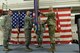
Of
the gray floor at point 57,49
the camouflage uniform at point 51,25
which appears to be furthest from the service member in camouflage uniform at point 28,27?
the camouflage uniform at point 51,25

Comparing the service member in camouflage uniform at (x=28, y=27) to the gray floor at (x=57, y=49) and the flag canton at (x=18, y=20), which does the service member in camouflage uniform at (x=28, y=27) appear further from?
the flag canton at (x=18, y=20)

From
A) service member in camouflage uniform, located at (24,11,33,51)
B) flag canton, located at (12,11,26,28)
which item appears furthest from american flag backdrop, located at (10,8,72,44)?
service member in camouflage uniform, located at (24,11,33,51)

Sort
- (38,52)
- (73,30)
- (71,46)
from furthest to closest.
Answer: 1. (73,30)
2. (71,46)
3. (38,52)

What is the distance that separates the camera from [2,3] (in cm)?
1205

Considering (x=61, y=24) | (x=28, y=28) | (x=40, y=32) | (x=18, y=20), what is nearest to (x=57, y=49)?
(x=40, y=32)

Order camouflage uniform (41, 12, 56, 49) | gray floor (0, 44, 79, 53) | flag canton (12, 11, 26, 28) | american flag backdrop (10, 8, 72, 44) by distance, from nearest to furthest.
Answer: camouflage uniform (41, 12, 56, 49) < gray floor (0, 44, 79, 53) < american flag backdrop (10, 8, 72, 44) < flag canton (12, 11, 26, 28)

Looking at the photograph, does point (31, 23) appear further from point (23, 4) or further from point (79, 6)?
point (79, 6)

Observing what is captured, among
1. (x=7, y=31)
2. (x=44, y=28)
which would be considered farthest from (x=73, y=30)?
(x=7, y=31)

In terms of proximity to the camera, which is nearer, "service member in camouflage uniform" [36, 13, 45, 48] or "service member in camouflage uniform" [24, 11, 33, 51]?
"service member in camouflage uniform" [24, 11, 33, 51]

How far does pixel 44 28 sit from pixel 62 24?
97cm

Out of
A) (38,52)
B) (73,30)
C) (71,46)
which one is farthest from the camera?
(73,30)

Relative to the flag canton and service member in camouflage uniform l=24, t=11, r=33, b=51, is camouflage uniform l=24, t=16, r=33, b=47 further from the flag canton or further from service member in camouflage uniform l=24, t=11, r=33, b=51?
the flag canton

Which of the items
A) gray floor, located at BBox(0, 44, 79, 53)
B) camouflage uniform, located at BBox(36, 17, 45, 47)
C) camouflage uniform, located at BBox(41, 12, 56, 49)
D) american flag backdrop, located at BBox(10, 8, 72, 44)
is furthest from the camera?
american flag backdrop, located at BBox(10, 8, 72, 44)

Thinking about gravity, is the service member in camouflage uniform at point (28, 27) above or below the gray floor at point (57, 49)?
above
